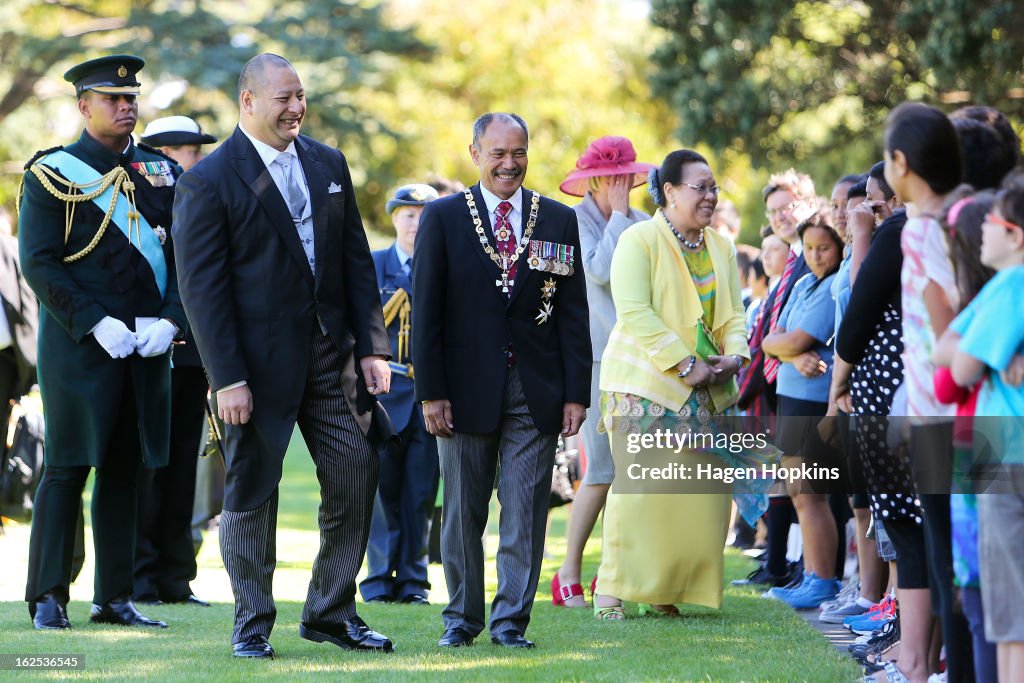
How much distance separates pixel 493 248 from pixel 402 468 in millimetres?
3141

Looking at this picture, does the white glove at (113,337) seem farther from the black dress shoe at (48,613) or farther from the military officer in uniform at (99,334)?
the black dress shoe at (48,613)

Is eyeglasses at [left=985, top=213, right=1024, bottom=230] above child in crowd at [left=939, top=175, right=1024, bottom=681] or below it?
above

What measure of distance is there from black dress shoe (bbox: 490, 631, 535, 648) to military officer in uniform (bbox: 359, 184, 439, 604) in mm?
2449

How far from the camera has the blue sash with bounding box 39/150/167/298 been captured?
24.3ft

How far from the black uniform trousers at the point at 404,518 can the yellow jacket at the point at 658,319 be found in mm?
1832

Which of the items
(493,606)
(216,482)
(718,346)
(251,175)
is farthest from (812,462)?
(216,482)

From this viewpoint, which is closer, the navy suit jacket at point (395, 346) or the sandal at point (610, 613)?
the sandal at point (610, 613)

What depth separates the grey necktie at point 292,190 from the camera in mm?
6430

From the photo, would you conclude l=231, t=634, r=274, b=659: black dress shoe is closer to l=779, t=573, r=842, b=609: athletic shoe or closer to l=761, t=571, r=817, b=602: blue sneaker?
l=779, t=573, r=842, b=609: athletic shoe

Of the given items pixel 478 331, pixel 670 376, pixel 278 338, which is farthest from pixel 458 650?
pixel 670 376

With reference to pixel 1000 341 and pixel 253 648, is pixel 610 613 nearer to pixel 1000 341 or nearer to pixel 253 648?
pixel 253 648

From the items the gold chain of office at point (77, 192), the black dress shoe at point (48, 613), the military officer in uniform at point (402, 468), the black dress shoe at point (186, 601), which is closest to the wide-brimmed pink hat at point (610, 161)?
the military officer in uniform at point (402, 468)

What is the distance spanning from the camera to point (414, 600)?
9.02 m

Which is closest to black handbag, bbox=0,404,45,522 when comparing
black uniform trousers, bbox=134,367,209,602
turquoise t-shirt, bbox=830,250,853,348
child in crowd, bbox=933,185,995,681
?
black uniform trousers, bbox=134,367,209,602
